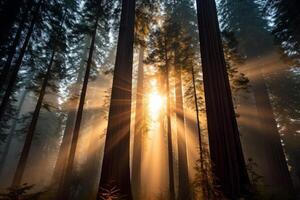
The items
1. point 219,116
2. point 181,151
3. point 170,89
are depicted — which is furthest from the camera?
point 170,89

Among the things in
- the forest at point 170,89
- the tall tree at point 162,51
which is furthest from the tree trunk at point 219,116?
the tall tree at point 162,51

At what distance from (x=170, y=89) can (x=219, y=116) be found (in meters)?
10.5

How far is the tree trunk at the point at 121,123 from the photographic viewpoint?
5.81m

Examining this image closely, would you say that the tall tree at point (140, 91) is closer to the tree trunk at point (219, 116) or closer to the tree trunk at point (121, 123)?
the tree trunk at point (121, 123)

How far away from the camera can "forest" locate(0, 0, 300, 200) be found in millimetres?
5684

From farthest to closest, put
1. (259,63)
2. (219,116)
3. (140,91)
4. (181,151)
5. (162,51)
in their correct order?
(140,91) < (259,63) < (181,151) < (162,51) < (219,116)

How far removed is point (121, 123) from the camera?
21.6 feet

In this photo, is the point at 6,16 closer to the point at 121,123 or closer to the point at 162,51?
the point at 121,123

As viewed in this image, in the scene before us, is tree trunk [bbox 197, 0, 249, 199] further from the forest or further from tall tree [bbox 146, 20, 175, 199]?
tall tree [bbox 146, 20, 175, 199]

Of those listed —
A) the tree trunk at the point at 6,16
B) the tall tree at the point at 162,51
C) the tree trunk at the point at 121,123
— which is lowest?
the tree trunk at the point at 121,123

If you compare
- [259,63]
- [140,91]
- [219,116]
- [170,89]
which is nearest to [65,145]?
[140,91]

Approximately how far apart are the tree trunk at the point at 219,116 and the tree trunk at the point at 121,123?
254 centimetres

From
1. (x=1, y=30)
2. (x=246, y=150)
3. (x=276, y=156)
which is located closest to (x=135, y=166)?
(x=276, y=156)

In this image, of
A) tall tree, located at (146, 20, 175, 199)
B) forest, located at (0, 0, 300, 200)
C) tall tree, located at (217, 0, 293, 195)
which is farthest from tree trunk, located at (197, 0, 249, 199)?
tall tree, located at (217, 0, 293, 195)
